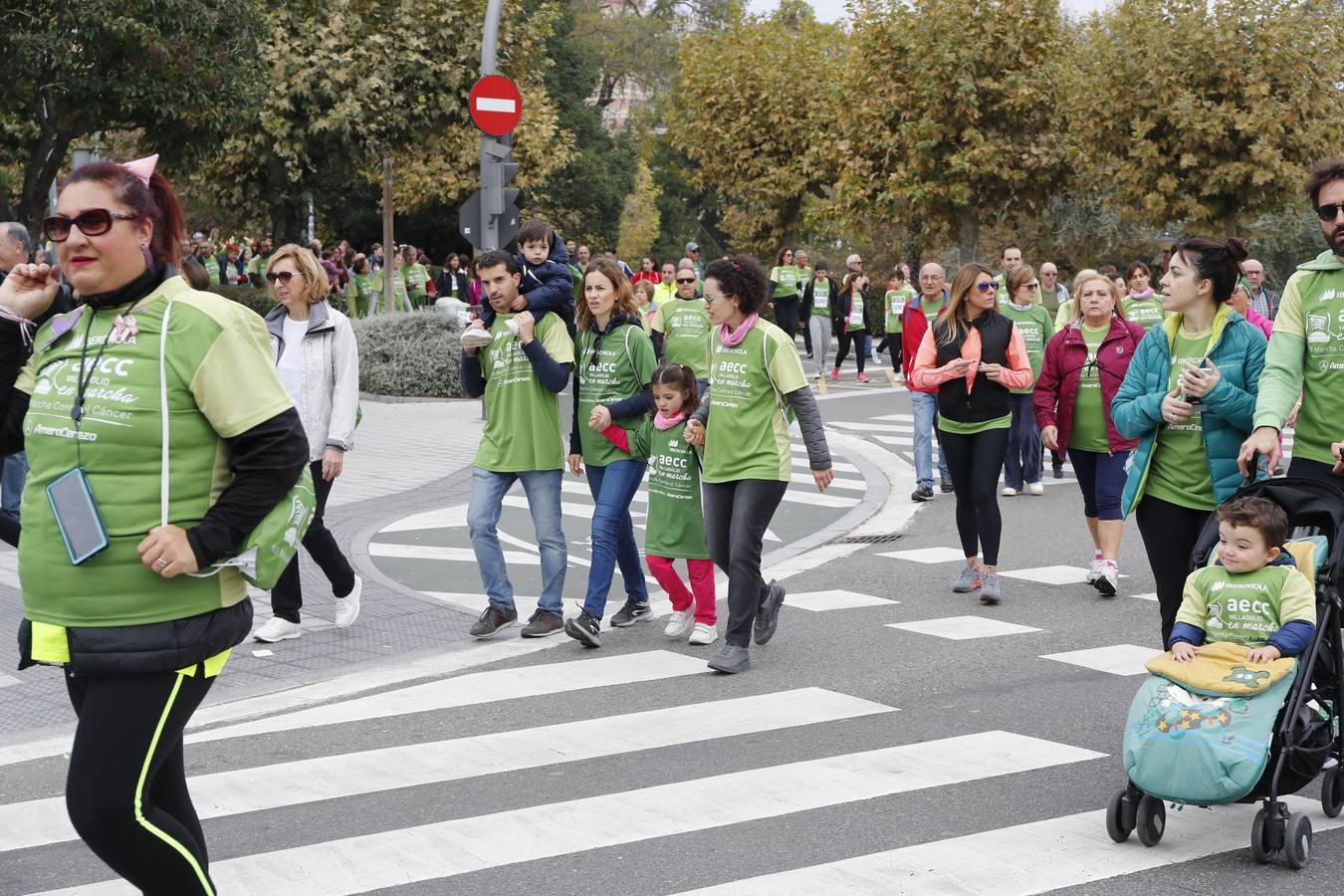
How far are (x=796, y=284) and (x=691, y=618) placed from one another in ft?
59.7

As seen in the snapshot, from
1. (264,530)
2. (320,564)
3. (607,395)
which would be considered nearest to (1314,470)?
(264,530)

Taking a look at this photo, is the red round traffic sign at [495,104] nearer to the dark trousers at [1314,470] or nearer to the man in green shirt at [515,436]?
the man in green shirt at [515,436]

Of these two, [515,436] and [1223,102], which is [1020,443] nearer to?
[515,436]

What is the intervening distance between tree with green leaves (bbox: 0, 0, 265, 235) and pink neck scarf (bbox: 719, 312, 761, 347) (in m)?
12.9

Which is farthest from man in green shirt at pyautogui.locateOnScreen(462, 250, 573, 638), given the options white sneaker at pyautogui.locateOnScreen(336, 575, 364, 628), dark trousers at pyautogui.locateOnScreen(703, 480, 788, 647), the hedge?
the hedge

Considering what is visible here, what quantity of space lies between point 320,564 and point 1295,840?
16.6 feet

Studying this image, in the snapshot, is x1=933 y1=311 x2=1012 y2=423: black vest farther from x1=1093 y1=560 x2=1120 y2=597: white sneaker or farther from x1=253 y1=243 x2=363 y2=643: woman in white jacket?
x1=253 y1=243 x2=363 y2=643: woman in white jacket

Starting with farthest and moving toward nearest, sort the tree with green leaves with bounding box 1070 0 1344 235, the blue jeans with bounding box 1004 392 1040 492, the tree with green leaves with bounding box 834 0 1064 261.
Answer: the tree with green leaves with bounding box 834 0 1064 261
the tree with green leaves with bounding box 1070 0 1344 235
the blue jeans with bounding box 1004 392 1040 492

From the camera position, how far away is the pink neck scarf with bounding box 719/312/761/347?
766 centimetres

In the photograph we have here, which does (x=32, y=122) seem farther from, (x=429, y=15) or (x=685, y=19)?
(x=685, y=19)

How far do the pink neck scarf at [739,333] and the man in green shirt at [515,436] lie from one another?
2.98ft

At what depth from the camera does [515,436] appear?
26.9 ft

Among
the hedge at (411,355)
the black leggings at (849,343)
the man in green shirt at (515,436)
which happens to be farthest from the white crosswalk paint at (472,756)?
the black leggings at (849,343)

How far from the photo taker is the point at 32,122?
2394 cm
